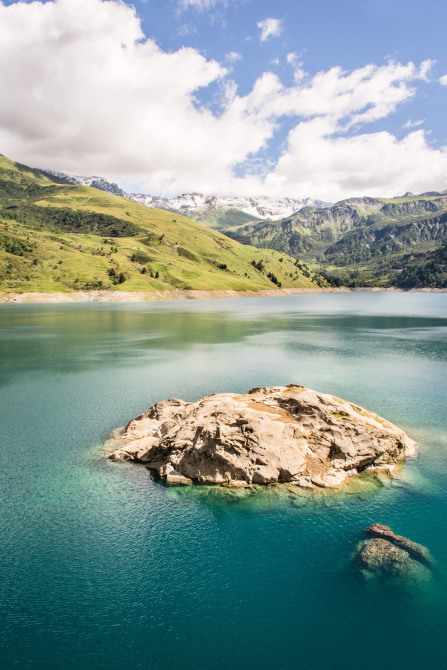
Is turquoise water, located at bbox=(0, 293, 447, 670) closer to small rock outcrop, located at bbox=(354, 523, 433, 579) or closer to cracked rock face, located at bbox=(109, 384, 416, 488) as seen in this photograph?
small rock outcrop, located at bbox=(354, 523, 433, 579)

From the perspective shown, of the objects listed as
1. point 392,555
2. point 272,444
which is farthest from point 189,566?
point 272,444

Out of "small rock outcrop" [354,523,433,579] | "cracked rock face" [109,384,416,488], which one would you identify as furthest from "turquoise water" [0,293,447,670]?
"cracked rock face" [109,384,416,488]

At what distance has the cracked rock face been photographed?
2481 cm

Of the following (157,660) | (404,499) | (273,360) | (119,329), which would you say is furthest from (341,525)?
(119,329)

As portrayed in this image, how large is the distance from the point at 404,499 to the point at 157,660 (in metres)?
16.7

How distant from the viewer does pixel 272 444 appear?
84.3 feet

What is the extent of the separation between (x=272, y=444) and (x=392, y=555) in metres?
9.87

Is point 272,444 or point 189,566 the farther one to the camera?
point 272,444

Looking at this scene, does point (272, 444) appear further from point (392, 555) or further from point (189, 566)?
point (189, 566)

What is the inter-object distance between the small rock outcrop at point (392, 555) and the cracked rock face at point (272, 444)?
5747mm

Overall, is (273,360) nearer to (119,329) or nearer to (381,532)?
(381,532)

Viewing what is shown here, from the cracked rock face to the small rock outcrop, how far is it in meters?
5.75

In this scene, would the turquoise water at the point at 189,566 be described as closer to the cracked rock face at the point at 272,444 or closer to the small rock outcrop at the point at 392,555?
the small rock outcrop at the point at 392,555

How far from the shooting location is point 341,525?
65.2ft
